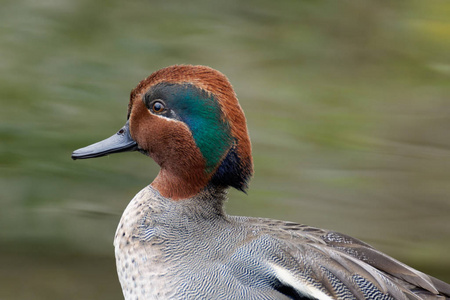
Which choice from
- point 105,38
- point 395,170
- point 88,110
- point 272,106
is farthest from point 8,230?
point 395,170

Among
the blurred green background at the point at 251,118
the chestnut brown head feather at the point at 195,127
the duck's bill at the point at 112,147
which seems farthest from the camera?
the blurred green background at the point at 251,118

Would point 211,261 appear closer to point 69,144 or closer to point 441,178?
point 69,144

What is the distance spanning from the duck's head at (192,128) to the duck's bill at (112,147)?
41mm

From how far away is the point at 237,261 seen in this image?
83.4 inches

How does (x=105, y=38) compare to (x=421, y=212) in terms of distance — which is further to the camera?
(x=105, y=38)

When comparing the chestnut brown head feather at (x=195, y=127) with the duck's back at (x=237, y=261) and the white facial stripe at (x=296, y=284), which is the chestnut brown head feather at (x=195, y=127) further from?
the white facial stripe at (x=296, y=284)

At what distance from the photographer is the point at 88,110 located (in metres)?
3.48

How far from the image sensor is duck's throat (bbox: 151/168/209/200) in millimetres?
2234

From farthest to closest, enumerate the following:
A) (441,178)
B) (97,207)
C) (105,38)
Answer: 1. (105,38)
2. (441,178)
3. (97,207)

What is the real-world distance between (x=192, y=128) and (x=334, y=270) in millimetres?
579

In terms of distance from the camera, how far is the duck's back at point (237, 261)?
2.07 m

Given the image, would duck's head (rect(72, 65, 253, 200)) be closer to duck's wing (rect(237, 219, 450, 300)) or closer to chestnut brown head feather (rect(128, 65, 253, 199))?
chestnut brown head feather (rect(128, 65, 253, 199))

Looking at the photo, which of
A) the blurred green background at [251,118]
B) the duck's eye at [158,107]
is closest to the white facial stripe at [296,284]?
the duck's eye at [158,107]

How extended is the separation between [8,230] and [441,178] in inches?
81.1
